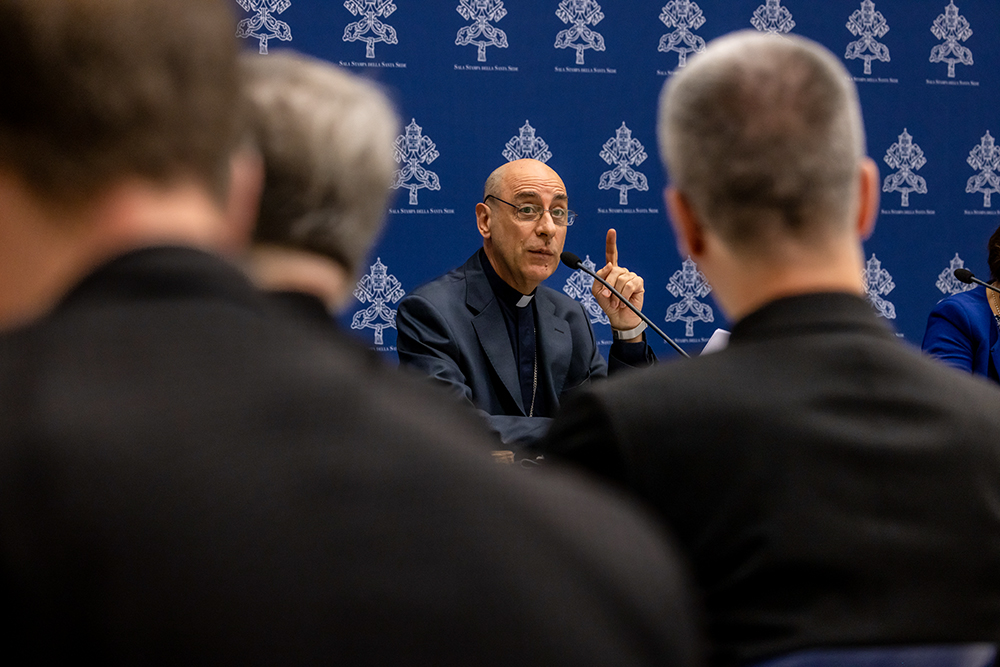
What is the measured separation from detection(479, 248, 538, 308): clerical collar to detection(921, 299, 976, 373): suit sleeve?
1.35 m

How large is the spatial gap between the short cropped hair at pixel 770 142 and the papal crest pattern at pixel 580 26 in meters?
3.14

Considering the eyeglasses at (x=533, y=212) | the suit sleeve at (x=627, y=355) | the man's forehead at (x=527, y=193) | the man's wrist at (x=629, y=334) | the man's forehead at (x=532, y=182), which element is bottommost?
the suit sleeve at (x=627, y=355)

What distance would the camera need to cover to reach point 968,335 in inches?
118

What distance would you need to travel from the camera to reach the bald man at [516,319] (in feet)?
8.86

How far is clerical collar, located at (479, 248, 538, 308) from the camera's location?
9.83ft

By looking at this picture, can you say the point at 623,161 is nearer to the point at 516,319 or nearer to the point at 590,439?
the point at 516,319

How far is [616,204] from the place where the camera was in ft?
13.0

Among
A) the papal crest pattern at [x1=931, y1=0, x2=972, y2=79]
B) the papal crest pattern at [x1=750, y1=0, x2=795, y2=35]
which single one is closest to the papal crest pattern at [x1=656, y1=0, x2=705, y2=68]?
the papal crest pattern at [x1=750, y1=0, x2=795, y2=35]

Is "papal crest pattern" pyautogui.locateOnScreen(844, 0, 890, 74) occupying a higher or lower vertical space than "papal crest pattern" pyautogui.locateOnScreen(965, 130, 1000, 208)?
higher

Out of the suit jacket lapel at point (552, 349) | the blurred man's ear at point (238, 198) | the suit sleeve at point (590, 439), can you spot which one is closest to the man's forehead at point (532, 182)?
the suit jacket lapel at point (552, 349)

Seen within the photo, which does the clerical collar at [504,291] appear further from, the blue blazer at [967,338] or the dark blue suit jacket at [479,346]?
the blue blazer at [967,338]

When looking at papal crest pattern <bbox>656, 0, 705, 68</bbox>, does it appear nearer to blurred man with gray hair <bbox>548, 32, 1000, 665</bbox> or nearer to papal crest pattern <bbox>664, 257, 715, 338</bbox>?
papal crest pattern <bbox>664, 257, 715, 338</bbox>

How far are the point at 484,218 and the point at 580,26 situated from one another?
1241mm

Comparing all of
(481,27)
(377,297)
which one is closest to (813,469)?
(377,297)
